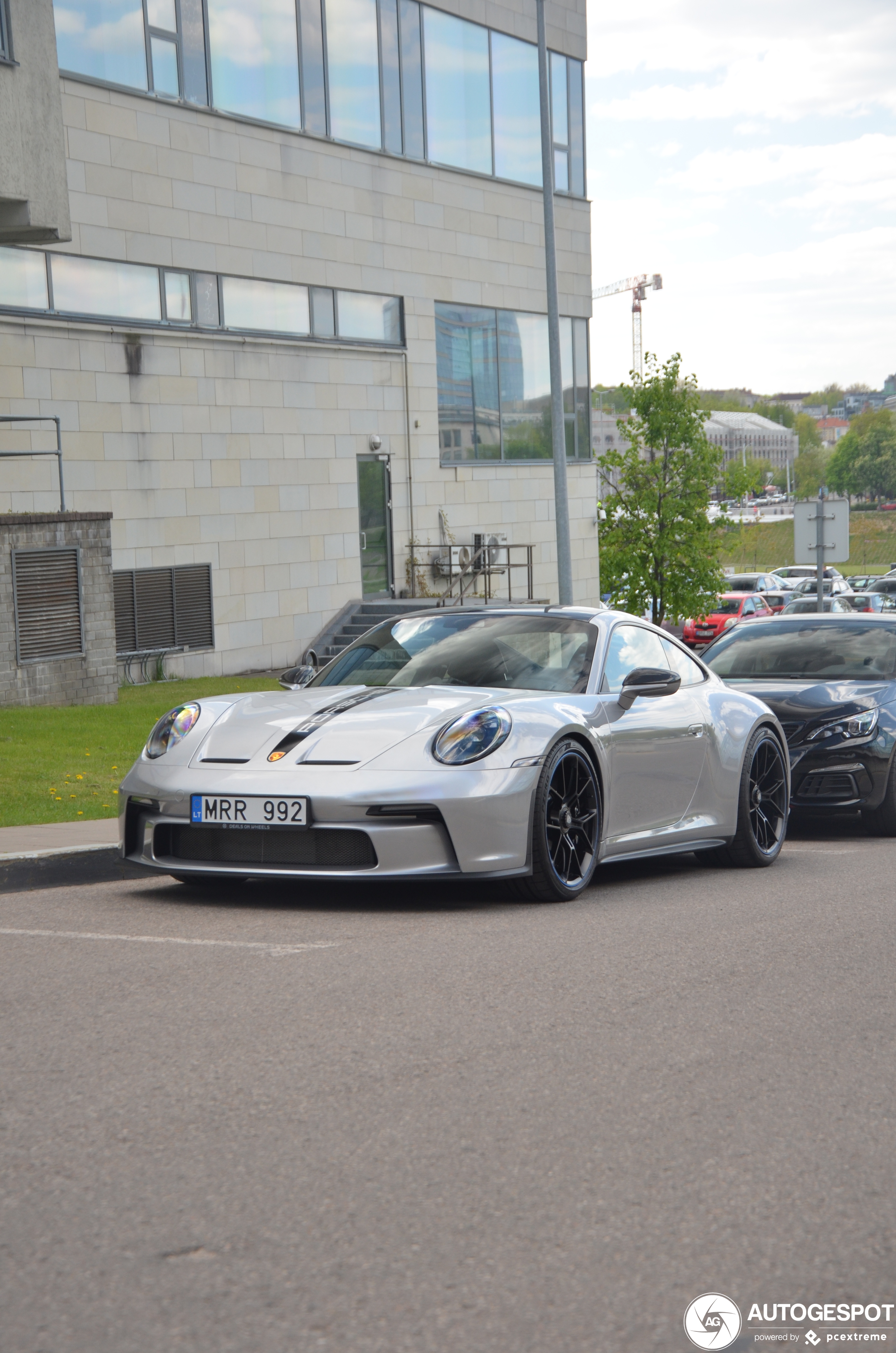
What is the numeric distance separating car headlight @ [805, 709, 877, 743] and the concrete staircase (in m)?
15.7

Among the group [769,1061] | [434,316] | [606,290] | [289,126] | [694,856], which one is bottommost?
[694,856]

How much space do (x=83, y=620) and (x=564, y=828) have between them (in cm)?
1206

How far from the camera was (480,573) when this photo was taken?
3003cm

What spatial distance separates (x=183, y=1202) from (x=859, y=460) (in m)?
188

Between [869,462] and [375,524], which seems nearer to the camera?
[375,524]

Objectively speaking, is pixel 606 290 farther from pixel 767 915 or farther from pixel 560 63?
pixel 767 915

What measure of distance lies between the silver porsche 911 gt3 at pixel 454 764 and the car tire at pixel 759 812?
13 cm

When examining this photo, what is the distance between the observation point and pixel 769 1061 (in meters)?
4.38

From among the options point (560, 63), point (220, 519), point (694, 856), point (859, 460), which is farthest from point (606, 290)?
point (694, 856)

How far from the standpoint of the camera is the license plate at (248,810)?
6.46 m

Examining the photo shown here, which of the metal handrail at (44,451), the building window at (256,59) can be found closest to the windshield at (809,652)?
the metal handrail at (44,451)

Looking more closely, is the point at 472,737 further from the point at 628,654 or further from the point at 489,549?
the point at 489,549

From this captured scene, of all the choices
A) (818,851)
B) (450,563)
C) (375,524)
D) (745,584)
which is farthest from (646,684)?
(745,584)

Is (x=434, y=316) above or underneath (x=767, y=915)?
above
